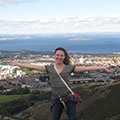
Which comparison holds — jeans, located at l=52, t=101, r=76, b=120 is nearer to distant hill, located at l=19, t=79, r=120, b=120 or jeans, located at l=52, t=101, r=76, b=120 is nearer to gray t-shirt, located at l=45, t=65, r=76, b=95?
gray t-shirt, located at l=45, t=65, r=76, b=95

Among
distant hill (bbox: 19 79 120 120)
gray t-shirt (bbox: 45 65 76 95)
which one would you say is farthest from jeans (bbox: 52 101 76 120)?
distant hill (bbox: 19 79 120 120)

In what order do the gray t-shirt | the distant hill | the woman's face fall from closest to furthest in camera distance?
the gray t-shirt, the woman's face, the distant hill

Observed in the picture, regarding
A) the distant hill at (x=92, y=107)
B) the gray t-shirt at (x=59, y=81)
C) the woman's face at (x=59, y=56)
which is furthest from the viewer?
A: the distant hill at (x=92, y=107)

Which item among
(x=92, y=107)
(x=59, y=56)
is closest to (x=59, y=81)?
(x=59, y=56)

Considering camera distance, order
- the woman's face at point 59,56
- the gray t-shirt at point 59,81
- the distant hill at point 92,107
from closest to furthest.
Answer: the gray t-shirt at point 59,81, the woman's face at point 59,56, the distant hill at point 92,107

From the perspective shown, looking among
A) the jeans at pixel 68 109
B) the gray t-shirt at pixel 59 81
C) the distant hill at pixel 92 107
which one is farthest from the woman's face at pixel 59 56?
the distant hill at pixel 92 107

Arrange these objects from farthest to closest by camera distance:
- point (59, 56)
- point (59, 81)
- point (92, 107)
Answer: point (92, 107)
point (59, 56)
point (59, 81)

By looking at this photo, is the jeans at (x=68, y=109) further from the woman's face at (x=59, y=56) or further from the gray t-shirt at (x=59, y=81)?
the woman's face at (x=59, y=56)

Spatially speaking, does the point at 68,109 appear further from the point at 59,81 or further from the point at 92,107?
the point at 92,107

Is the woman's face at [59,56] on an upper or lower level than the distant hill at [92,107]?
upper

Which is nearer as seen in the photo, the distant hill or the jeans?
the jeans

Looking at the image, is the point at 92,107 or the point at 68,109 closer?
the point at 68,109

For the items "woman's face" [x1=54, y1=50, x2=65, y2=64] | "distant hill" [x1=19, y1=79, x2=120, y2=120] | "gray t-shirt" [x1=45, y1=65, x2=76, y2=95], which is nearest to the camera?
"gray t-shirt" [x1=45, y1=65, x2=76, y2=95]

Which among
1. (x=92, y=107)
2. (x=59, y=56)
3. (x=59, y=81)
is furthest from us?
(x=92, y=107)
